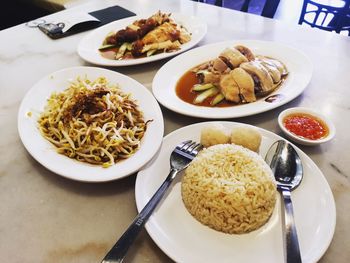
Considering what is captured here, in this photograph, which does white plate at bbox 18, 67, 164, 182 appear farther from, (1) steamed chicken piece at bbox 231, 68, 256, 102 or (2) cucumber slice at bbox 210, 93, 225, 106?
(1) steamed chicken piece at bbox 231, 68, 256, 102

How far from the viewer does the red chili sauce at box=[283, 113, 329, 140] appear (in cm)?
128

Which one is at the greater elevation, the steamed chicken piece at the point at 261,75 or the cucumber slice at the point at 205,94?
the steamed chicken piece at the point at 261,75

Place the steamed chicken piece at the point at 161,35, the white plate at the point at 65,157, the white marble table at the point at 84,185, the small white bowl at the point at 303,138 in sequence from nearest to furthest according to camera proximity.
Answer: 1. the white marble table at the point at 84,185
2. the white plate at the point at 65,157
3. the small white bowl at the point at 303,138
4. the steamed chicken piece at the point at 161,35

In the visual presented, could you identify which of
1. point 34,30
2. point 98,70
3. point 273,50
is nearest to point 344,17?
point 273,50

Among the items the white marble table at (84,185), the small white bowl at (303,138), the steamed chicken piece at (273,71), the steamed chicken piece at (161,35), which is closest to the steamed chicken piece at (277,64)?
the steamed chicken piece at (273,71)

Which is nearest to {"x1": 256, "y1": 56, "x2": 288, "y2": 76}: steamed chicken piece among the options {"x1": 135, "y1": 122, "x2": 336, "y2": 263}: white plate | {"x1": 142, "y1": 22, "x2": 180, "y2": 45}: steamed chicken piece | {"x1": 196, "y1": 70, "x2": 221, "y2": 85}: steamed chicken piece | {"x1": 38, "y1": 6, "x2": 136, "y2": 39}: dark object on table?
{"x1": 196, "y1": 70, "x2": 221, "y2": 85}: steamed chicken piece

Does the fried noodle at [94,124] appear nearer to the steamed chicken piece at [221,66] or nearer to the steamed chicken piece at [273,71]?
the steamed chicken piece at [221,66]

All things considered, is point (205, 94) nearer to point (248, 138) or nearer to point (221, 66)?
point (221, 66)

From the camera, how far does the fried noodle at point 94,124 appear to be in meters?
1.23

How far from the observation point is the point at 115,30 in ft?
7.55

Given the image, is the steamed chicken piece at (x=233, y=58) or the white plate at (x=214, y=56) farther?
the steamed chicken piece at (x=233, y=58)

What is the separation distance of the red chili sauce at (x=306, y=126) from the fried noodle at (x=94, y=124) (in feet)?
2.09

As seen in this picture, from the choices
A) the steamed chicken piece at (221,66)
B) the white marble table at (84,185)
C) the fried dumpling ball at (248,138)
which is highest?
the fried dumpling ball at (248,138)

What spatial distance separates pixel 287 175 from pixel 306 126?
34 centimetres
